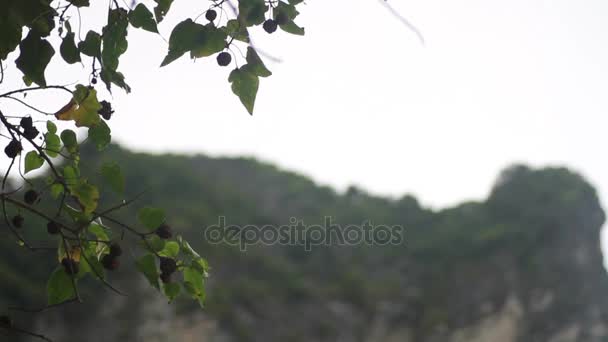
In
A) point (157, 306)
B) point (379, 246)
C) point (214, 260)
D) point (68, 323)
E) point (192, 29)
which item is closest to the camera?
point (192, 29)

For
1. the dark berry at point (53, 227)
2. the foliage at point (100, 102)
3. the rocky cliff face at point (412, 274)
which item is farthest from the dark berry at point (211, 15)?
the rocky cliff face at point (412, 274)

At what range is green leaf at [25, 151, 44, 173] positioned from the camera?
105cm

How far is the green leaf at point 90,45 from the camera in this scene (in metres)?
0.98

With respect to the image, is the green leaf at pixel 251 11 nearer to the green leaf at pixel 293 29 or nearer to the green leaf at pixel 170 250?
the green leaf at pixel 293 29

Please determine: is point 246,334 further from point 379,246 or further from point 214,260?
point 379,246

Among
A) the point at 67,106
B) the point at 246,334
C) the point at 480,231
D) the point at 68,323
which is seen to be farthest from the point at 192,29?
the point at 480,231

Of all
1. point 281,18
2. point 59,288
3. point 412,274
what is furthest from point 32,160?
point 412,274

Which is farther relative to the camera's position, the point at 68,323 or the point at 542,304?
the point at 542,304

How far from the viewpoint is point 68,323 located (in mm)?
7137

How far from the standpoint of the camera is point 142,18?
3.13 ft

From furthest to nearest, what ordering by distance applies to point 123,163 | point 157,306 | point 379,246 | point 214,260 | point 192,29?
1. point 379,246
2. point 123,163
3. point 214,260
4. point 157,306
5. point 192,29

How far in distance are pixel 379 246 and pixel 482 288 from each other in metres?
2.04

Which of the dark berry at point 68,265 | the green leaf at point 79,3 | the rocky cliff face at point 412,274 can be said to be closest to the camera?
the dark berry at point 68,265

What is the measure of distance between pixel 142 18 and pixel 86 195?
0.98 feet
